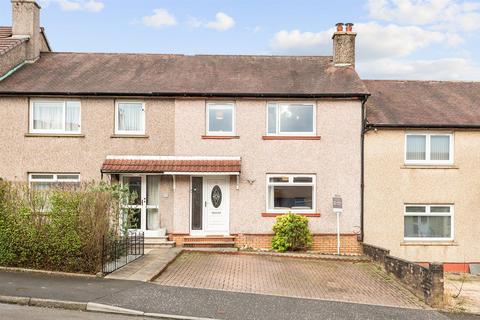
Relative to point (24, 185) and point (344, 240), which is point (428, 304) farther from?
point (24, 185)

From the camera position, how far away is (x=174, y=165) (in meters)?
17.2

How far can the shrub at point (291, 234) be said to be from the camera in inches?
655

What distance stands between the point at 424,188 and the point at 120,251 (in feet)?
34.1

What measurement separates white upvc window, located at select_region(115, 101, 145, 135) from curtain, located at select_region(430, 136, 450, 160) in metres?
9.98

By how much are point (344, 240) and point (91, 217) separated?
902 centimetres

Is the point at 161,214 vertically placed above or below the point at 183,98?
below

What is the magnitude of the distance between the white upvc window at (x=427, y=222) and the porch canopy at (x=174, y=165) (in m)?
6.14

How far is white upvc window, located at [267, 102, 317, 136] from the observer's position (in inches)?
699

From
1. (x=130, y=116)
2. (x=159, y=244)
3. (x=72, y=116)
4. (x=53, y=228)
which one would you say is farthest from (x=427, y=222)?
(x=72, y=116)

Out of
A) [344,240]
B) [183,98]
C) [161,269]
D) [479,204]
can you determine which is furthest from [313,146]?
[161,269]

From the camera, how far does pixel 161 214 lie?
57.9 feet

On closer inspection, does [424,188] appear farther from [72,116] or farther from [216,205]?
[72,116]

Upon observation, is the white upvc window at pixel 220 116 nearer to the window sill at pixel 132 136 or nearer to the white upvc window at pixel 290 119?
the white upvc window at pixel 290 119

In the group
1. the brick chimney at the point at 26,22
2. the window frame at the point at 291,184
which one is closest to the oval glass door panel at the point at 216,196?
the window frame at the point at 291,184
